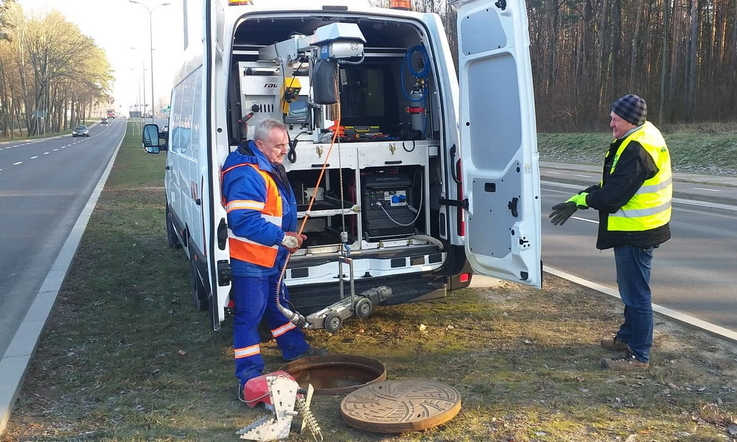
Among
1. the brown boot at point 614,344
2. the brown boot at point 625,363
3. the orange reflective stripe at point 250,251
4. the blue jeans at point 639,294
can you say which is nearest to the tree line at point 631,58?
the brown boot at point 614,344

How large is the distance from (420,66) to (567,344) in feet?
9.03

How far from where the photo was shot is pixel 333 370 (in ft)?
16.3

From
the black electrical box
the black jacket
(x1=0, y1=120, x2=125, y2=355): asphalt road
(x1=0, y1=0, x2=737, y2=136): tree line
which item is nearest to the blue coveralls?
the black electrical box

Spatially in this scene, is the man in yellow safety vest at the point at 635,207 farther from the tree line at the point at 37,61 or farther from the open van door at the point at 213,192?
the tree line at the point at 37,61

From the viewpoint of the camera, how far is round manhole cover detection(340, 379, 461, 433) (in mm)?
3807

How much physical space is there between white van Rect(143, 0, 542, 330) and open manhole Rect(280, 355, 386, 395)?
412 millimetres

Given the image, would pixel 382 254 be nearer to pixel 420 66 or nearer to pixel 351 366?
pixel 351 366

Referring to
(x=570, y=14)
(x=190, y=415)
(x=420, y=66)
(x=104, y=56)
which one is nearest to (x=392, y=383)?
(x=190, y=415)

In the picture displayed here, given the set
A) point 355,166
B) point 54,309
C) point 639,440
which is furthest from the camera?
point 54,309

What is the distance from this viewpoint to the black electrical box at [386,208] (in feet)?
19.5

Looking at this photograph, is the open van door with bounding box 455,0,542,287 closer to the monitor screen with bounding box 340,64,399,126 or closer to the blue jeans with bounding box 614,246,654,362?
the blue jeans with bounding box 614,246,654,362

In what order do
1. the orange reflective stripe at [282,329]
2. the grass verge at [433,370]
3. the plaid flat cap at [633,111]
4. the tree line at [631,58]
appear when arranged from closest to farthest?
the grass verge at [433,370] → the plaid flat cap at [633,111] → the orange reflective stripe at [282,329] → the tree line at [631,58]

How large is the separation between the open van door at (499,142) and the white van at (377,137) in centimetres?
1

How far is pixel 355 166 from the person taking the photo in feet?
18.5
